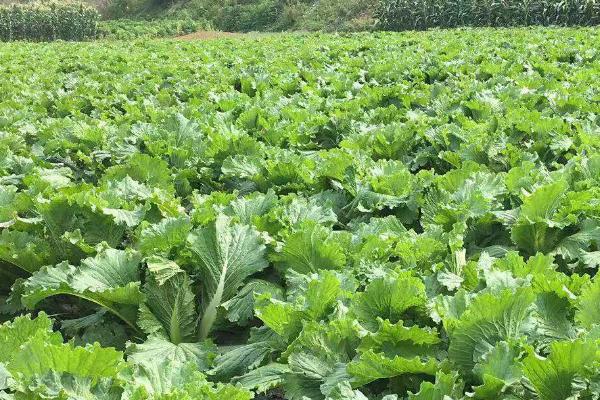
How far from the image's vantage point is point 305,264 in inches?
103

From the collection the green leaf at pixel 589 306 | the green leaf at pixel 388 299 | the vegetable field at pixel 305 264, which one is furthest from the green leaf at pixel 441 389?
the green leaf at pixel 589 306

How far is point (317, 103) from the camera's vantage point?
6352 millimetres

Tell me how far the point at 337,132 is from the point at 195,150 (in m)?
1.34

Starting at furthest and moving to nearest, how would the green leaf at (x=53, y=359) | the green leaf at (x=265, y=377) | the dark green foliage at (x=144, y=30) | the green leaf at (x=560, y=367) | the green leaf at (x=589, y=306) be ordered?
the dark green foliage at (x=144, y=30), the green leaf at (x=265, y=377), the green leaf at (x=589, y=306), the green leaf at (x=53, y=359), the green leaf at (x=560, y=367)

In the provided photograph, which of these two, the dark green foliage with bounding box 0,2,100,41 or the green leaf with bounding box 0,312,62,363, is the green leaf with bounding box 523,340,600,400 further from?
the dark green foliage with bounding box 0,2,100,41

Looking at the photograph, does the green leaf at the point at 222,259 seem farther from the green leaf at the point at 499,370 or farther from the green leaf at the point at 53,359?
the green leaf at the point at 499,370

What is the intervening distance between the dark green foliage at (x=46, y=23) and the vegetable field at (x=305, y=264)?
5948cm

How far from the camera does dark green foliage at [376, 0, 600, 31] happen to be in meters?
39.2

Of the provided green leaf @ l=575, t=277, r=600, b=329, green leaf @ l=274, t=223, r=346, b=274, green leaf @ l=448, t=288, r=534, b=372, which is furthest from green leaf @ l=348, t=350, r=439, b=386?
green leaf @ l=274, t=223, r=346, b=274

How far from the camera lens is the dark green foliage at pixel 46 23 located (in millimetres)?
57781

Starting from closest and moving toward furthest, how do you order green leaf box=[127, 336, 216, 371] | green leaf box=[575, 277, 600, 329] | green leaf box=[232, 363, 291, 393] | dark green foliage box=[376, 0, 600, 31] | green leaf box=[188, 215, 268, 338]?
1. green leaf box=[575, 277, 600, 329]
2. green leaf box=[232, 363, 291, 393]
3. green leaf box=[127, 336, 216, 371]
4. green leaf box=[188, 215, 268, 338]
5. dark green foliage box=[376, 0, 600, 31]

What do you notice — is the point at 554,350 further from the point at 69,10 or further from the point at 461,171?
the point at 69,10

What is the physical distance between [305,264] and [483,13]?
44.2 metres

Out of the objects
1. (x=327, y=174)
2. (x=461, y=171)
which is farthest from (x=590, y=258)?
(x=327, y=174)
